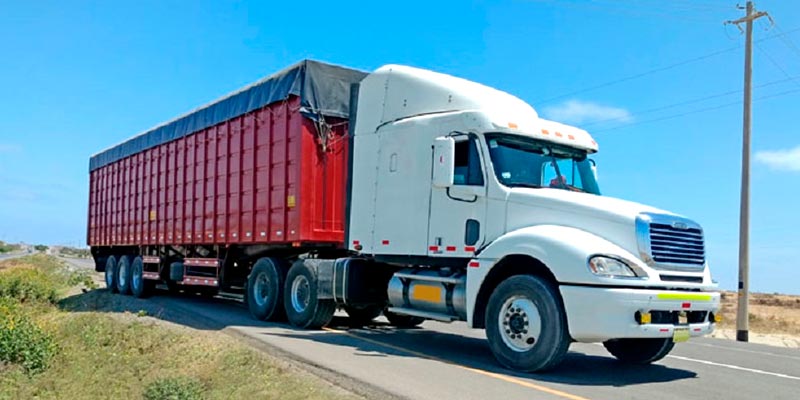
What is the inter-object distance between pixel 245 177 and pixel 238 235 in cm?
120

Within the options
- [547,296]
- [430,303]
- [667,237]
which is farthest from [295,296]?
[667,237]

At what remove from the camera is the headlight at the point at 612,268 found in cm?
696

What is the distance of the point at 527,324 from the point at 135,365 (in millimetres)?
4733

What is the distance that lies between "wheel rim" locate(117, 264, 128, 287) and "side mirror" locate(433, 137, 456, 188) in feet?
47.3

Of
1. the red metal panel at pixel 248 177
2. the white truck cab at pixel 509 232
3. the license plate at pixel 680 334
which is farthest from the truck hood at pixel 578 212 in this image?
the red metal panel at pixel 248 177

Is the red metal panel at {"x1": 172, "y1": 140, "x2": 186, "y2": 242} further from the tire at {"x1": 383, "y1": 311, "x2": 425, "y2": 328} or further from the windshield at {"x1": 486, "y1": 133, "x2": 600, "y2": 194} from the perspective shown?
the windshield at {"x1": 486, "y1": 133, "x2": 600, "y2": 194}

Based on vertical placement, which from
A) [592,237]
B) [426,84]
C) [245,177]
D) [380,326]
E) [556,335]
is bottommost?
[380,326]

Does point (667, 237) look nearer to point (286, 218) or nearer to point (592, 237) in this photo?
point (592, 237)

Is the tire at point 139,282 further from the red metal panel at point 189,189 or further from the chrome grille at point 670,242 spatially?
the chrome grille at point 670,242

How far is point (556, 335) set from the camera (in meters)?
7.15

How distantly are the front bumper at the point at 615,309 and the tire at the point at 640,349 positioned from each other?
1.00m

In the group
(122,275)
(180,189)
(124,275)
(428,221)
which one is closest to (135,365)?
(428,221)

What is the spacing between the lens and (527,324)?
7496mm

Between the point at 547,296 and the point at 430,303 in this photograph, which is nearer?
the point at 547,296
